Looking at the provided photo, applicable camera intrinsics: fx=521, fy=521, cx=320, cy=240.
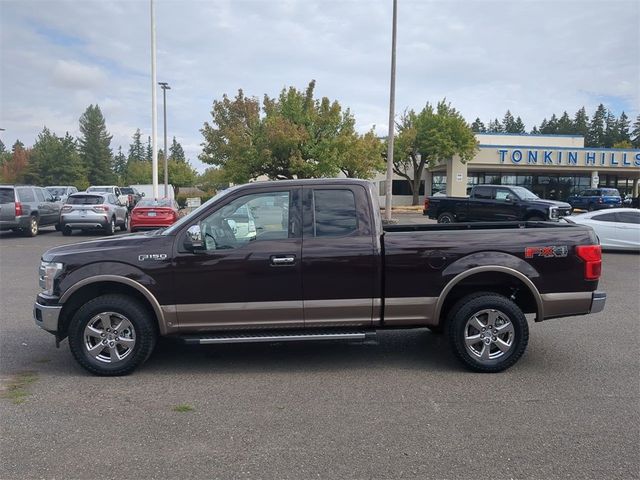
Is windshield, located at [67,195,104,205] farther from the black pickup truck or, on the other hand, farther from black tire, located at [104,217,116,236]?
the black pickup truck

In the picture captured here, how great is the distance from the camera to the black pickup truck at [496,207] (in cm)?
1986

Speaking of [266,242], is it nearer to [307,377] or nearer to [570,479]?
[307,377]

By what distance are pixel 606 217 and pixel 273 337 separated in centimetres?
1357

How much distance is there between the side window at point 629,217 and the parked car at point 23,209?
62.7 feet

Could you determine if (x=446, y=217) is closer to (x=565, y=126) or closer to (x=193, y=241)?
(x=193, y=241)

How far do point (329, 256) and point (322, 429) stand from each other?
172cm

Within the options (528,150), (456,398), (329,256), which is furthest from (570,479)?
(528,150)

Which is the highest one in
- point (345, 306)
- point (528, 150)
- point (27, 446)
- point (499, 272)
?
point (528, 150)

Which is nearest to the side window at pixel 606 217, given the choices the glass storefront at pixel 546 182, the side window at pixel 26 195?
the side window at pixel 26 195

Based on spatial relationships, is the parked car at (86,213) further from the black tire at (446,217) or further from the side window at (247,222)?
the side window at (247,222)

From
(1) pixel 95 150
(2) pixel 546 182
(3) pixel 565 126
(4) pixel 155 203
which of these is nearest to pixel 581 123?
(3) pixel 565 126

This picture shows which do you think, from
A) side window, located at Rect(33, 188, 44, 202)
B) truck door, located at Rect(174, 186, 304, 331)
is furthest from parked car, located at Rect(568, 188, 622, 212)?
truck door, located at Rect(174, 186, 304, 331)

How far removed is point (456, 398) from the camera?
4660 millimetres

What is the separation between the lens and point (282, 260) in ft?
16.8
